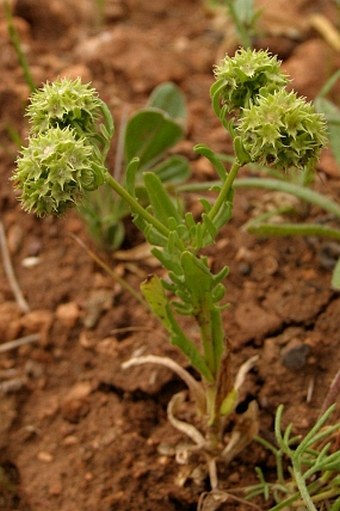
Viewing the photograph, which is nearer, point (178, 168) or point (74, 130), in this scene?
point (74, 130)

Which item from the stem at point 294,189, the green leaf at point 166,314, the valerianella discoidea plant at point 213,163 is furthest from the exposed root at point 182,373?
the stem at point 294,189

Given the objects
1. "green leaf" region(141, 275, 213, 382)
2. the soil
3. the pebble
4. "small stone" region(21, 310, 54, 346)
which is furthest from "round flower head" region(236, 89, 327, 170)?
"small stone" region(21, 310, 54, 346)

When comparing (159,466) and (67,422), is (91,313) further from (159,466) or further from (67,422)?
(159,466)

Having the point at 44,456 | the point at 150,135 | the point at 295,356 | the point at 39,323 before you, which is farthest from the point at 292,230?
the point at 44,456

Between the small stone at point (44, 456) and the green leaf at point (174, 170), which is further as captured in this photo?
the green leaf at point (174, 170)

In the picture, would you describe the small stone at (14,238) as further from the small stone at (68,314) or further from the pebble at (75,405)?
the pebble at (75,405)

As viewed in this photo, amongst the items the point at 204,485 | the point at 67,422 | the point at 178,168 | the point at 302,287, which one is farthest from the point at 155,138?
the point at 204,485
